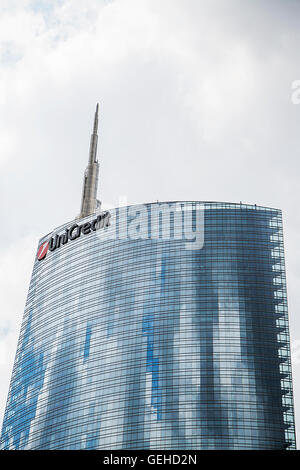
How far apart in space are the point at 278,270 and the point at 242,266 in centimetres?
1059

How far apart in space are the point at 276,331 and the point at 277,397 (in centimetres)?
1886

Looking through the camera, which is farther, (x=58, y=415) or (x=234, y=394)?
(x=58, y=415)

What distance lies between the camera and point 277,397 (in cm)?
17725

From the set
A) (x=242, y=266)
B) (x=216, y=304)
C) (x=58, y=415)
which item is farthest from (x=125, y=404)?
(x=242, y=266)

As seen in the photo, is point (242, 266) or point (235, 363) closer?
point (235, 363)

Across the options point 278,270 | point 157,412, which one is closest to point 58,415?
point 157,412

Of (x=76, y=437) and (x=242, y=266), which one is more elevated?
(x=242, y=266)

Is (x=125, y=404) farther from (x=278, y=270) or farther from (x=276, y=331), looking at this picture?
(x=278, y=270)
